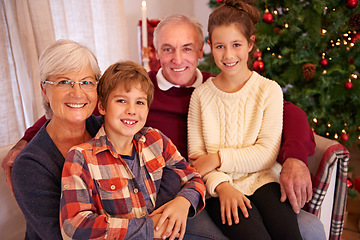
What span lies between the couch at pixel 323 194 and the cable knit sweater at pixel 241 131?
0.19 meters

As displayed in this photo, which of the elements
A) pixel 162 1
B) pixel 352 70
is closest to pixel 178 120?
pixel 352 70

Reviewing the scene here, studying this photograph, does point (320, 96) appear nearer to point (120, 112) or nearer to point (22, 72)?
point (120, 112)

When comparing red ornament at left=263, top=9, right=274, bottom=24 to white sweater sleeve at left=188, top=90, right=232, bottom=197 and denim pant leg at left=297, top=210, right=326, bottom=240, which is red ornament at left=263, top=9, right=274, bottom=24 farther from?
denim pant leg at left=297, top=210, right=326, bottom=240

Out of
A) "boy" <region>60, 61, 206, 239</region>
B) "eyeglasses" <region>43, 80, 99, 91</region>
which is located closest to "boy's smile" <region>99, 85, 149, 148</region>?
"boy" <region>60, 61, 206, 239</region>

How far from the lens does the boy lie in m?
0.94

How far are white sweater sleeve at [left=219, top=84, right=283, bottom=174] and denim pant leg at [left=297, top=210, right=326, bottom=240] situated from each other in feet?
0.88

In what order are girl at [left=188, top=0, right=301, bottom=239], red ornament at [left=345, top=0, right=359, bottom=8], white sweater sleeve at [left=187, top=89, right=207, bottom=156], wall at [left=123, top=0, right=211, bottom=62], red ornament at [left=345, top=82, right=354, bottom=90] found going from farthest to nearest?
wall at [left=123, top=0, right=211, bottom=62], red ornament at [left=345, top=82, right=354, bottom=90], red ornament at [left=345, top=0, right=359, bottom=8], white sweater sleeve at [left=187, top=89, right=207, bottom=156], girl at [left=188, top=0, right=301, bottom=239]

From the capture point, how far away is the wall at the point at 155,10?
2783mm

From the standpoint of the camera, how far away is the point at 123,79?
111 cm

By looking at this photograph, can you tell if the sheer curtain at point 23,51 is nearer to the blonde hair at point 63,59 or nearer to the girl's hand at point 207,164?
the blonde hair at point 63,59

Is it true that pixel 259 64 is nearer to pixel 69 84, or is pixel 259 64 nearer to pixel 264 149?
pixel 264 149

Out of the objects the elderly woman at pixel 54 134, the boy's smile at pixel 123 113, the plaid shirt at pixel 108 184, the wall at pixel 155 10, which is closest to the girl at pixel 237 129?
the plaid shirt at pixel 108 184

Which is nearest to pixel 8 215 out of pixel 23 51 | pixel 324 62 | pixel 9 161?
pixel 9 161

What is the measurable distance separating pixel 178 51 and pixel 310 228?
104cm
